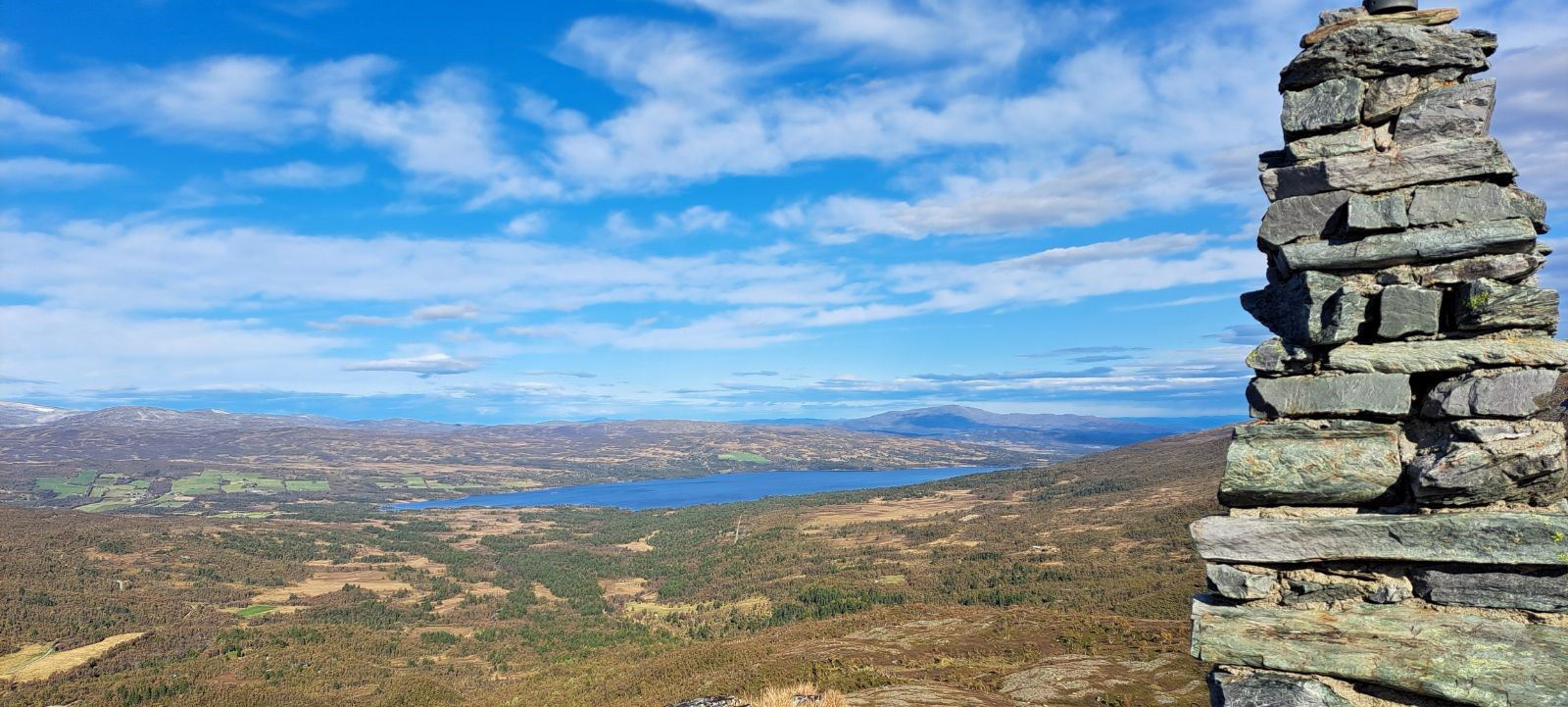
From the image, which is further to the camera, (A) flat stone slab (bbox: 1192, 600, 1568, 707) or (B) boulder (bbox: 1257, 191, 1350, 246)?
(B) boulder (bbox: 1257, 191, 1350, 246)

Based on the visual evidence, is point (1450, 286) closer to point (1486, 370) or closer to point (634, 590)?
point (1486, 370)

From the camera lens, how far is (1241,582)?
7527 mm

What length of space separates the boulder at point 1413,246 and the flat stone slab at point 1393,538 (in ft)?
8.89

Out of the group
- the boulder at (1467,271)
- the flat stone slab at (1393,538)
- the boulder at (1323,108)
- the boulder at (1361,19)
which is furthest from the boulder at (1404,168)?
the flat stone slab at (1393,538)

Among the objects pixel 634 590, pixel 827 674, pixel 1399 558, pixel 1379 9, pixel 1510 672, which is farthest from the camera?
pixel 634 590

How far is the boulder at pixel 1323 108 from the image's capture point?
8.20 m

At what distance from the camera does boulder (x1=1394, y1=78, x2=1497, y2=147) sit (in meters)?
7.76

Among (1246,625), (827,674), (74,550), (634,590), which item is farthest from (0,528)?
(1246,625)

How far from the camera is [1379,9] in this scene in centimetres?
839

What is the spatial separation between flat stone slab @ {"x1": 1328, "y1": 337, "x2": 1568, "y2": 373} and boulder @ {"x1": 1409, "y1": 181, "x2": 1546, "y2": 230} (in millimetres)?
1344

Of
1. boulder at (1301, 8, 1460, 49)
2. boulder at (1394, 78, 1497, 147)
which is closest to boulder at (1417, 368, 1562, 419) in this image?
boulder at (1394, 78, 1497, 147)

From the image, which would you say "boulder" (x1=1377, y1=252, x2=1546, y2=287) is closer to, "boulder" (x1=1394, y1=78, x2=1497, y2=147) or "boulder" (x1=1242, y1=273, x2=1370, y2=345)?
"boulder" (x1=1242, y1=273, x2=1370, y2=345)

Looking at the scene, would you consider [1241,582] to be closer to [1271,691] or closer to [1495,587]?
[1271,691]

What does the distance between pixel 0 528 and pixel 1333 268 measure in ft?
402
